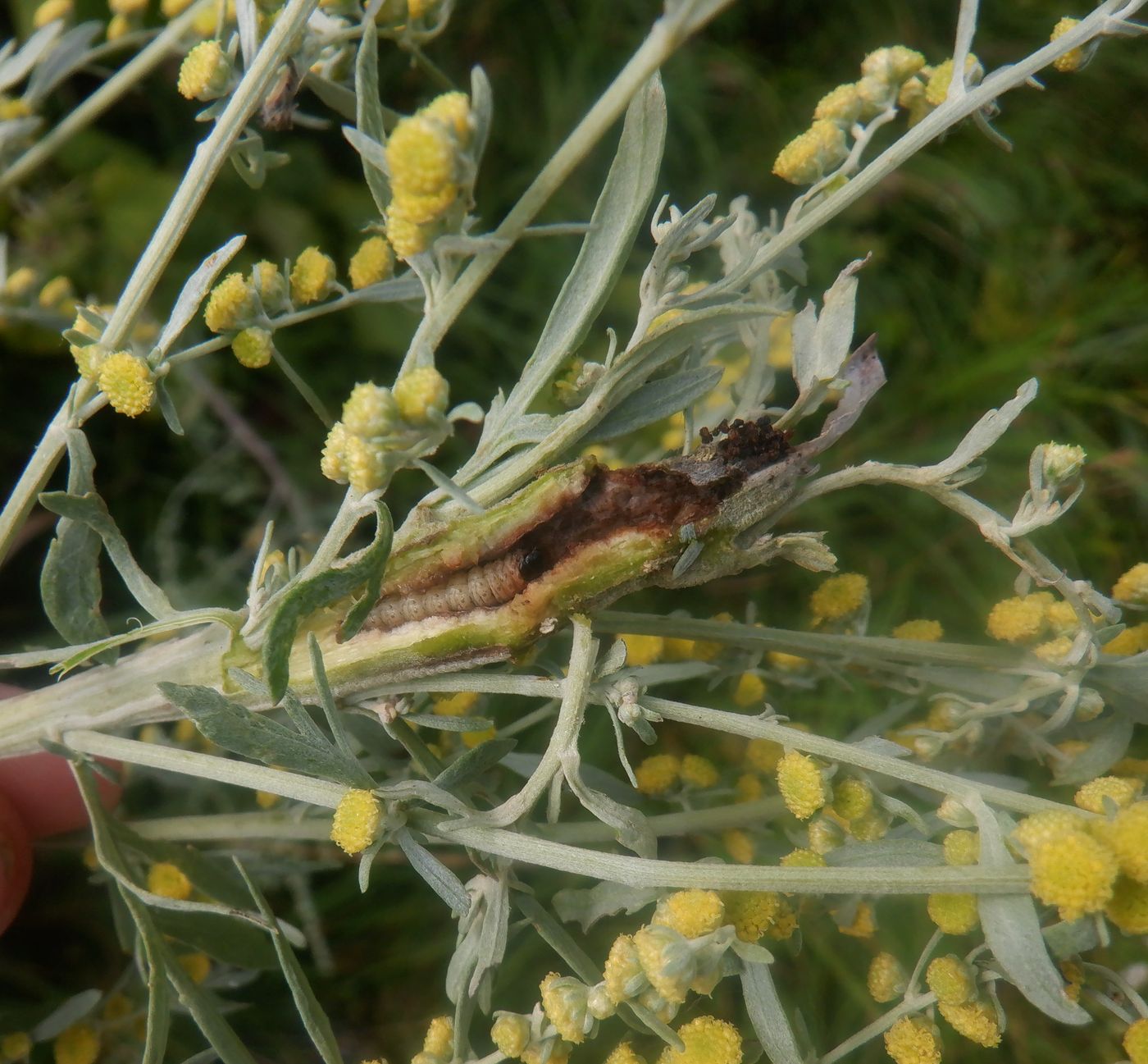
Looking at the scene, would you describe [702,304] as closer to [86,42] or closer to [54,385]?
[86,42]

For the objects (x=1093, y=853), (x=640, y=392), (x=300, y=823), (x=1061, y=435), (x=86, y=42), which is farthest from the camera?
(x=1061, y=435)

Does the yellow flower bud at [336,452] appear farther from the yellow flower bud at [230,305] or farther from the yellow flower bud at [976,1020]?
the yellow flower bud at [976,1020]

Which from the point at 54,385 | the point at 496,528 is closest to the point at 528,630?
the point at 496,528

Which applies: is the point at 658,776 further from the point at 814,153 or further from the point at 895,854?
Answer: the point at 814,153

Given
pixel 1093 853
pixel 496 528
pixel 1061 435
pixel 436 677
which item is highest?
pixel 496 528

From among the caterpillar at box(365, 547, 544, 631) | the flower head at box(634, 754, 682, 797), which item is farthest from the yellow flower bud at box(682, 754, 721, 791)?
the caterpillar at box(365, 547, 544, 631)
